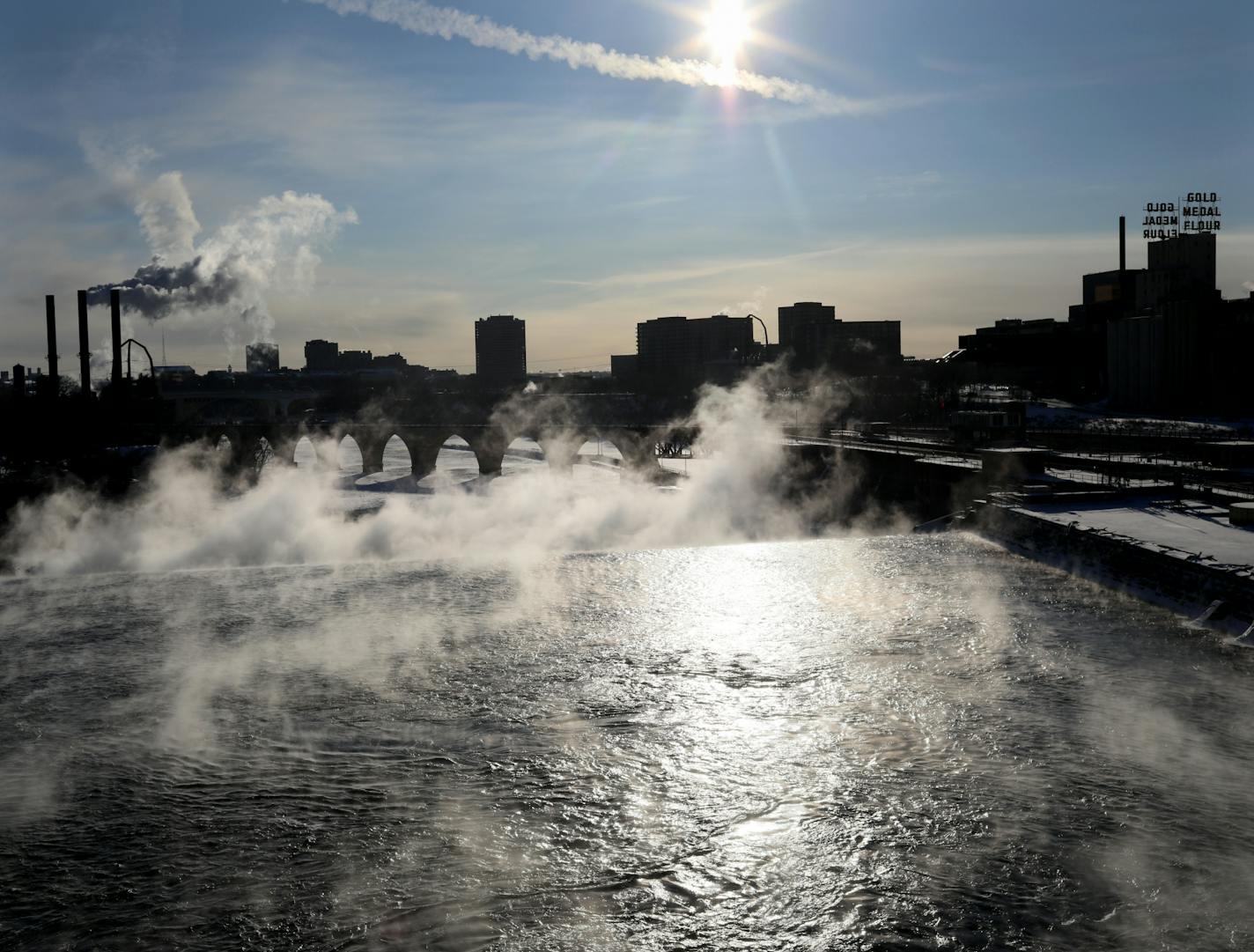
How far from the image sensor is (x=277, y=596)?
32.2 meters

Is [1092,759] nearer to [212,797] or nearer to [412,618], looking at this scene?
[212,797]

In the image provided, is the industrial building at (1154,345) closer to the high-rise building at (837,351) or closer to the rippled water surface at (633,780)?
the high-rise building at (837,351)

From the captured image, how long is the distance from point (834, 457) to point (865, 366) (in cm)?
10615

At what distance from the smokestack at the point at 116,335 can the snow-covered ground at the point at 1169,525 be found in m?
78.7

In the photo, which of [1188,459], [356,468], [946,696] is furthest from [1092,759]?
[356,468]

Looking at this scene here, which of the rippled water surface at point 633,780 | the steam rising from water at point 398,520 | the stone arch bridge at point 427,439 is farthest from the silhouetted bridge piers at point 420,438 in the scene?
the rippled water surface at point 633,780

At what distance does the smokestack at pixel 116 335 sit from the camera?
91625 mm

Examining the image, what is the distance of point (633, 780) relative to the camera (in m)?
16.1

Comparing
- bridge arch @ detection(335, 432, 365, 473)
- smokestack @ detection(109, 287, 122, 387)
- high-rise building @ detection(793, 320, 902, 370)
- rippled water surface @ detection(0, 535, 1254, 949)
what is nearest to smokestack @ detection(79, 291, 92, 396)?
smokestack @ detection(109, 287, 122, 387)

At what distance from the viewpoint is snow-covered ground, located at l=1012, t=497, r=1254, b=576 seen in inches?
1104

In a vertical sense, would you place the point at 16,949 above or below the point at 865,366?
below

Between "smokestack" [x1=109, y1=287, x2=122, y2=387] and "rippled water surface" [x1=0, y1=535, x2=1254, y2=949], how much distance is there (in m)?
70.8

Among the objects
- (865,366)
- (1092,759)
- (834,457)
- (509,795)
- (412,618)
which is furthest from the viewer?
(865,366)

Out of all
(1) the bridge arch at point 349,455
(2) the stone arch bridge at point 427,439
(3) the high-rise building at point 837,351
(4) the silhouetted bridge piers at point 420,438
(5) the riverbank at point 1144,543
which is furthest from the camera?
(3) the high-rise building at point 837,351
